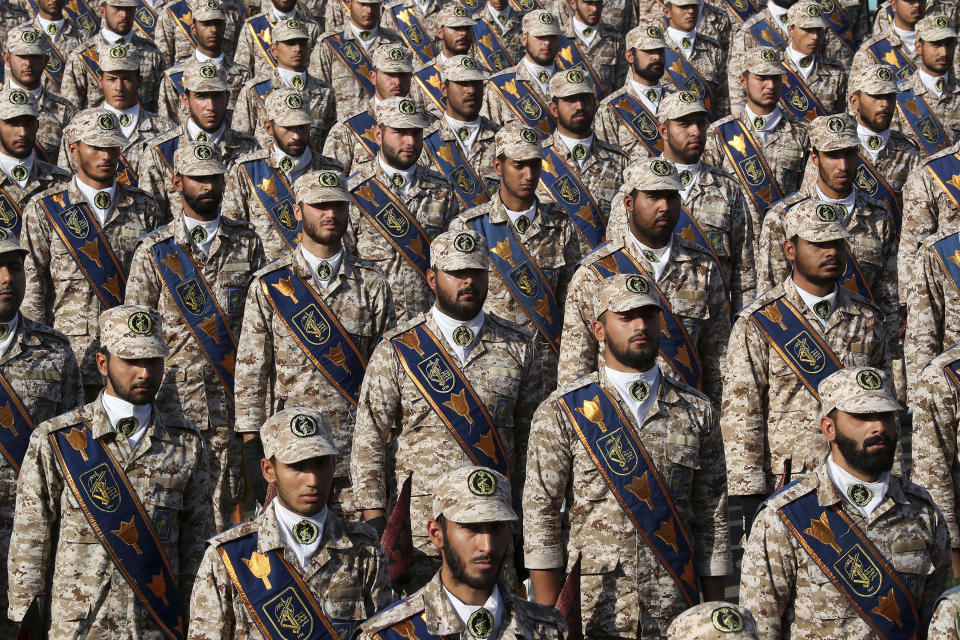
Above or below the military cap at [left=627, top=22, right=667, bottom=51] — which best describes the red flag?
below

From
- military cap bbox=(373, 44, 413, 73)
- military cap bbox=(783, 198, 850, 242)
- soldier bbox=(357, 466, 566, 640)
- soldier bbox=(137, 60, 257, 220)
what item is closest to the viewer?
soldier bbox=(357, 466, 566, 640)

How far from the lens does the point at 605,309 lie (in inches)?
300

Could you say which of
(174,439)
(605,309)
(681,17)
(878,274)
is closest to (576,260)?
(878,274)

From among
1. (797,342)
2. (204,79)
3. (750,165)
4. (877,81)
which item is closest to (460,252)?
(797,342)

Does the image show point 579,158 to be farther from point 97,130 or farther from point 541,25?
point 97,130

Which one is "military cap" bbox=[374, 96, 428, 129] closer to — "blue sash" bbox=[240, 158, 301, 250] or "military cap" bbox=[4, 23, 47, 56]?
"blue sash" bbox=[240, 158, 301, 250]

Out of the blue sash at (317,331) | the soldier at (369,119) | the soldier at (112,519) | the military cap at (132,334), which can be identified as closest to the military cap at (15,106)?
the soldier at (369,119)

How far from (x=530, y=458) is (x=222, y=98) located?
6.18m

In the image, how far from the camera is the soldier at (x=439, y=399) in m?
8.15

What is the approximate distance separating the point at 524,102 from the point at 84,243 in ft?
14.5

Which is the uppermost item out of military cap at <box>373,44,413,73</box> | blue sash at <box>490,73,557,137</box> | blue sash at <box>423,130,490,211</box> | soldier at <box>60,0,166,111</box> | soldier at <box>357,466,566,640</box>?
soldier at <box>60,0,166,111</box>

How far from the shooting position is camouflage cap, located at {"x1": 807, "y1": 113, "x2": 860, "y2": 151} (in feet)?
34.3

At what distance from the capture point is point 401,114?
1127 cm

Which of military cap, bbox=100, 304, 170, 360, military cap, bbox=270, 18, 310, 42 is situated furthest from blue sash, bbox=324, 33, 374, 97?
military cap, bbox=100, 304, 170, 360
